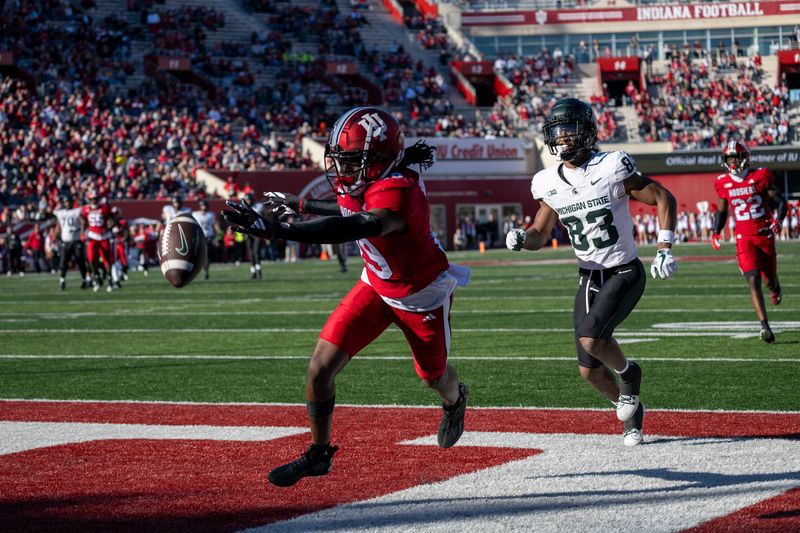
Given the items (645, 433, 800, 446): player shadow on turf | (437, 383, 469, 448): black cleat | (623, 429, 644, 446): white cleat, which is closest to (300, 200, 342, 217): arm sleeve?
(437, 383, 469, 448): black cleat

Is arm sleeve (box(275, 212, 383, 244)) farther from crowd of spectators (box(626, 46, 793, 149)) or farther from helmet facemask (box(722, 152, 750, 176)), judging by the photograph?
crowd of spectators (box(626, 46, 793, 149))

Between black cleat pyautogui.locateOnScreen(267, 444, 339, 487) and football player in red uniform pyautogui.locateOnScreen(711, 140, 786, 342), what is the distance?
263 inches

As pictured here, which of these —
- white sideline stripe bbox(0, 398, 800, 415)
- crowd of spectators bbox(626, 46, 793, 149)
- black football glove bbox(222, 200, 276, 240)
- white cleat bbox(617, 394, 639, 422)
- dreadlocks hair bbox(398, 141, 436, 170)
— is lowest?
white sideline stripe bbox(0, 398, 800, 415)

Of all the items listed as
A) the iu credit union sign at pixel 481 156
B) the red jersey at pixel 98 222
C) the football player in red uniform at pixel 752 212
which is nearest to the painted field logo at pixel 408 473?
the football player in red uniform at pixel 752 212

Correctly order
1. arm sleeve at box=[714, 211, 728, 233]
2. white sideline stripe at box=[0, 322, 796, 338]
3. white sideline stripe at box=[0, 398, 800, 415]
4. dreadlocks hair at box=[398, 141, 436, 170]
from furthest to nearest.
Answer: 1. white sideline stripe at box=[0, 322, 796, 338]
2. arm sleeve at box=[714, 211, 728, 233]
3. white sideline stripe at box=[0, 398, 800, 415]
4. dreadlocks hair at box=[398, 141, 436, 170]

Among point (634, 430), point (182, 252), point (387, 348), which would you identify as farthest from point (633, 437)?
point (387, 348)

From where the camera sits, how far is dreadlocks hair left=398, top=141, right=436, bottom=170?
5230 mm

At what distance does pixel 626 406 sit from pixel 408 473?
1.32 metres

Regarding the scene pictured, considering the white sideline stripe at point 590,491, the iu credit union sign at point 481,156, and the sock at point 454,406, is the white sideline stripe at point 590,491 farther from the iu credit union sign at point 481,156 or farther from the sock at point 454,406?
the iu credit union sign at point 481,156

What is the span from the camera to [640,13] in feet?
178

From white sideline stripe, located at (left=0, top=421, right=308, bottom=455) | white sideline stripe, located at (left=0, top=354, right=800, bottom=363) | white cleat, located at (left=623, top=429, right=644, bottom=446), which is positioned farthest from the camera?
white sideline stripe, located at (left=0, top=354, right=800, bottom=363)

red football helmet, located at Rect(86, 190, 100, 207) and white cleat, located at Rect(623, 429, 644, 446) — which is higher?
red football helmet, located at Rect(86, 190, 100, 207)

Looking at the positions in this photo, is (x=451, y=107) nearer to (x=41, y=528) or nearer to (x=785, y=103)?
(x=785, y=103)

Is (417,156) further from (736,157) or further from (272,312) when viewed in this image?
(272,312)
